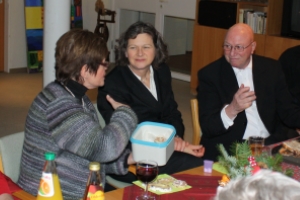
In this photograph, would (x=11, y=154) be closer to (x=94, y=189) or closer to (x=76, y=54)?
(x=76, y=54)

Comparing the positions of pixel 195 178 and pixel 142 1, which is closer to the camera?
pixel 195 178

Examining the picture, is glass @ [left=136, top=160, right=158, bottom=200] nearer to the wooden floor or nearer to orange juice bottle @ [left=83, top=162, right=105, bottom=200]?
orange juice bottle @ [left=83, top=162, right=105, bottom=200]

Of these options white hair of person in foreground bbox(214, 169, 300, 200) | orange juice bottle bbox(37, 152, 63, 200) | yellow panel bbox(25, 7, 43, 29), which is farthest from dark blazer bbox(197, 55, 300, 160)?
yellow panel bbox(25, 7, 43, 29)

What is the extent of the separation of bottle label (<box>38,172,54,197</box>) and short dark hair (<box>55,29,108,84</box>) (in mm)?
653

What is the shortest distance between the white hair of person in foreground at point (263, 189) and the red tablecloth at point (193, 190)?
913 mm

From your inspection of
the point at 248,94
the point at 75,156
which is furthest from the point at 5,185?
the point at 248,94

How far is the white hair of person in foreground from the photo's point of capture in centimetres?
120

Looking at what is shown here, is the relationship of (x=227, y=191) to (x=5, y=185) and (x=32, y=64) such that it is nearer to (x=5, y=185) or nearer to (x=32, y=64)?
(x=5, y=185)

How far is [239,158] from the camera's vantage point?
6.78 feet

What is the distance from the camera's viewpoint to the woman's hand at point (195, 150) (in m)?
3.10

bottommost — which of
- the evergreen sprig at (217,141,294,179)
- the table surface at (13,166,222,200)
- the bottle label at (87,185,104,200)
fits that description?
the table surface at (13,166,222,200)

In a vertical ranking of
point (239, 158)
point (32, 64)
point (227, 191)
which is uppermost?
point (227, 191)

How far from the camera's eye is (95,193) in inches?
78.0

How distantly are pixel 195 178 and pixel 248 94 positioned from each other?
2.62ft
